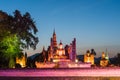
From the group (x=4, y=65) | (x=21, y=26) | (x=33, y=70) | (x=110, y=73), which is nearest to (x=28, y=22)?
(x=21, y=26)

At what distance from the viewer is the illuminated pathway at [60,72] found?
92.8 feet

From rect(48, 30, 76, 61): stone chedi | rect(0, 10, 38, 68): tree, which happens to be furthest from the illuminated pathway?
rect(48, 30, 76, 61): stone chedi

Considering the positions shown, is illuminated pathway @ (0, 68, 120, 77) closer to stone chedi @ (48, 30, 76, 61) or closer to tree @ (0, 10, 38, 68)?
tree @ (0, 10, 38, 68)

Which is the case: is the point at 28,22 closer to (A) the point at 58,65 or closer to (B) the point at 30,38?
(B) the point at 30,38

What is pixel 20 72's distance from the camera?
28.4 meters

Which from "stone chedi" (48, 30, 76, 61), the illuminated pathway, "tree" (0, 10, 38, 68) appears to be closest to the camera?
the illuminated pathway

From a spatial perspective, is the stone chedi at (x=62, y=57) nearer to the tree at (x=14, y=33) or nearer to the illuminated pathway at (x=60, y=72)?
the tree at (x=14, y=33)

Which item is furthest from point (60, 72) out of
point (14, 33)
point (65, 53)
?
point (65, 53)

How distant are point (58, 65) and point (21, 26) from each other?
6.86m

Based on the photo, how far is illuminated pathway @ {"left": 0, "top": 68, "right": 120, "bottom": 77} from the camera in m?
28.3

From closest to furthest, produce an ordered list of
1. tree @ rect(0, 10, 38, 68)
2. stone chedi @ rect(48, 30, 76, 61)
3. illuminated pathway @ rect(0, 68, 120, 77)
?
1. illuminated pathway @ rect(0, 68, 120, 77)
2. tree @ rect(0, 10, 38, 68)
3. stone chedi @ rect(48, 30, 76, 61)

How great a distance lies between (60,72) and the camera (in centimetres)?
2877

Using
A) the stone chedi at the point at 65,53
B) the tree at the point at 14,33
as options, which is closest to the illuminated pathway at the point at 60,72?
the tree at the point at 14,33

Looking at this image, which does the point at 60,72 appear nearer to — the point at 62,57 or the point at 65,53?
the point at 62,57
